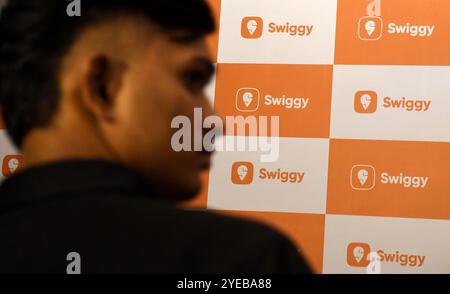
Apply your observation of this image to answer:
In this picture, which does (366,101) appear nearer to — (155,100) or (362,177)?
(362,177)

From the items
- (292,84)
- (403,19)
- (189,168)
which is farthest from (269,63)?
(189,168)

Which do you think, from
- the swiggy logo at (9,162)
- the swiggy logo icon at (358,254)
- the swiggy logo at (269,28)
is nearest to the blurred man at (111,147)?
the swiggy logo icon at (358,254)

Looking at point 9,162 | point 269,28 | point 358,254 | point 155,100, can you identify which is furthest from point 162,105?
point 9,162

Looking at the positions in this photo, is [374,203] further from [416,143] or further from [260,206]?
[260,206]

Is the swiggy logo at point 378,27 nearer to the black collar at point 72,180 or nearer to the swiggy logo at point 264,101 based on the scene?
the swiggy logo at point 264,101

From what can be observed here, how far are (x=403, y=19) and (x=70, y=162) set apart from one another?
2110mm

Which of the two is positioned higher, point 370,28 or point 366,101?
point 370,28

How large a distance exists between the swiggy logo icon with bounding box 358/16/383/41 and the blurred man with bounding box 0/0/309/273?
1954 millimetres

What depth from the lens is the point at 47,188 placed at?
483 mm

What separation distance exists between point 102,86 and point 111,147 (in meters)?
0.05

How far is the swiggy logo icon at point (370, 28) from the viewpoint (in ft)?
7.83

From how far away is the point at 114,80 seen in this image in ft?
1.61

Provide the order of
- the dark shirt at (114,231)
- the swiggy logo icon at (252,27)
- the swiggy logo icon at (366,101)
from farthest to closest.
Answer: the swiggy logo icon at (252,27) < the swiggy logo icon at (366,101) < the dark shirt at (114,231)

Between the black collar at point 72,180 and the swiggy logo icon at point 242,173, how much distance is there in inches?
75.0
